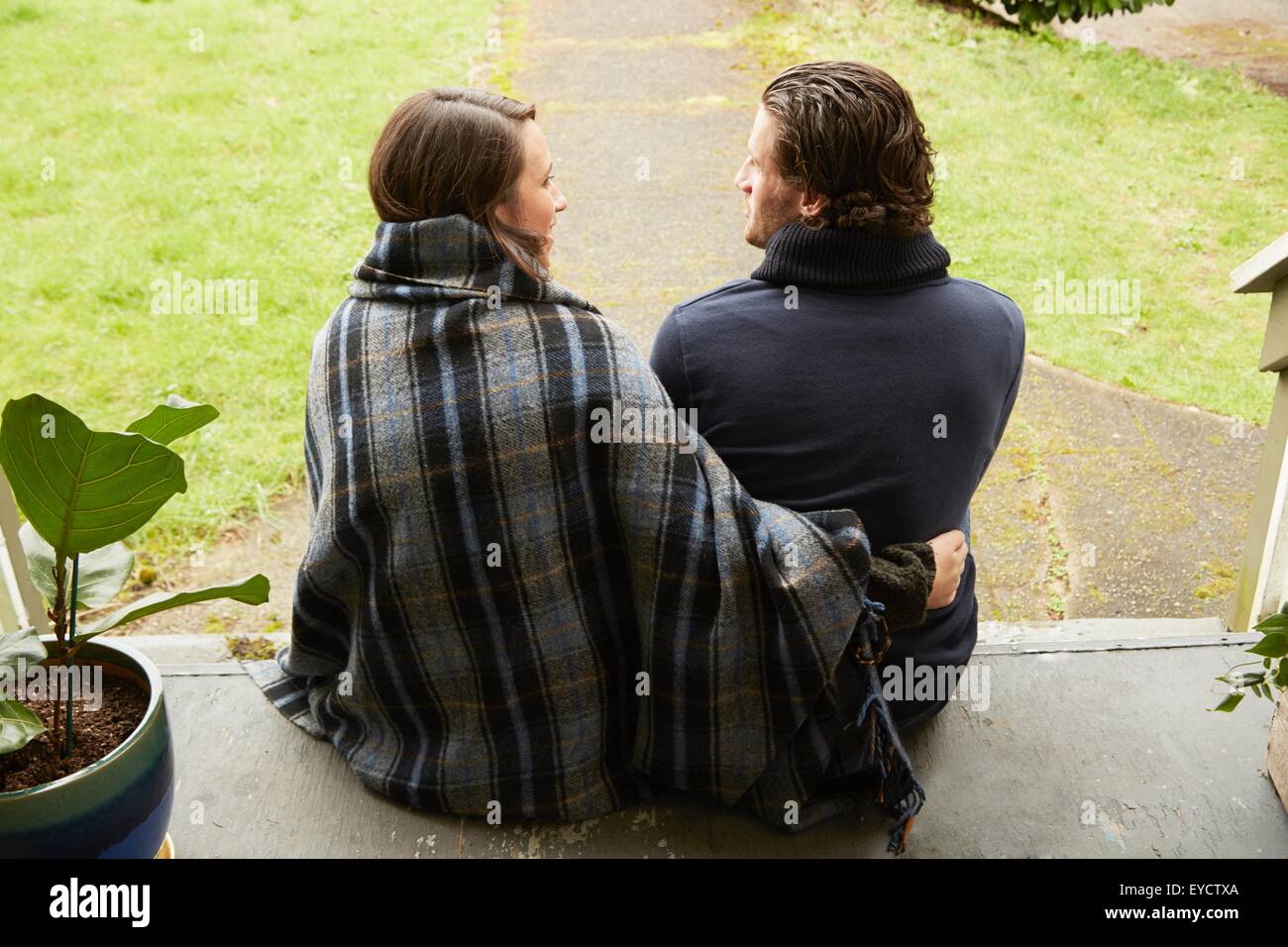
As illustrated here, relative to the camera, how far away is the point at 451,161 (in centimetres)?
160

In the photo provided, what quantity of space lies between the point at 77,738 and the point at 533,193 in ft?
3.13

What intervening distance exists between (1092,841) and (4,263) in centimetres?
382

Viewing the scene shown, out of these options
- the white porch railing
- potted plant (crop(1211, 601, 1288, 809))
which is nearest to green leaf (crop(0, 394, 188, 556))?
potted plant (crop(1211, 601, 1288, 809))

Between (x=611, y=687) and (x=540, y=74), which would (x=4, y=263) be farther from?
(x=611, y=687)

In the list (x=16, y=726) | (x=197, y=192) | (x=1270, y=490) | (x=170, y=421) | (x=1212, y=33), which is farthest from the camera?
(x=1212, y=33)

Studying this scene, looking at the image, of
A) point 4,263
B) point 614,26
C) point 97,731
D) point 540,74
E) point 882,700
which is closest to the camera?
point 97,731

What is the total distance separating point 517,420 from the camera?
1589 mm

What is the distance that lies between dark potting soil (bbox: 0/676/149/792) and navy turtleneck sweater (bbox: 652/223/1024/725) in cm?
88

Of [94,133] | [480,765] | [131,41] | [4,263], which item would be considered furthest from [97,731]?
[131,41]

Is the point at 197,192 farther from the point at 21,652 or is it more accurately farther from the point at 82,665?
the point at 21,652

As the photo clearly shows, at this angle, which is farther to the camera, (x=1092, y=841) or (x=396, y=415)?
(x=1092, y=841)

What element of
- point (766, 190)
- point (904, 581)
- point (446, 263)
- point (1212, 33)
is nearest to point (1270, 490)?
point (904, 581)

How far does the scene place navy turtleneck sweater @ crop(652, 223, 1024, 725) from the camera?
1633mm

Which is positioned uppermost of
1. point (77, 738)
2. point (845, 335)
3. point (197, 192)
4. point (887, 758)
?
point (845, 335)
